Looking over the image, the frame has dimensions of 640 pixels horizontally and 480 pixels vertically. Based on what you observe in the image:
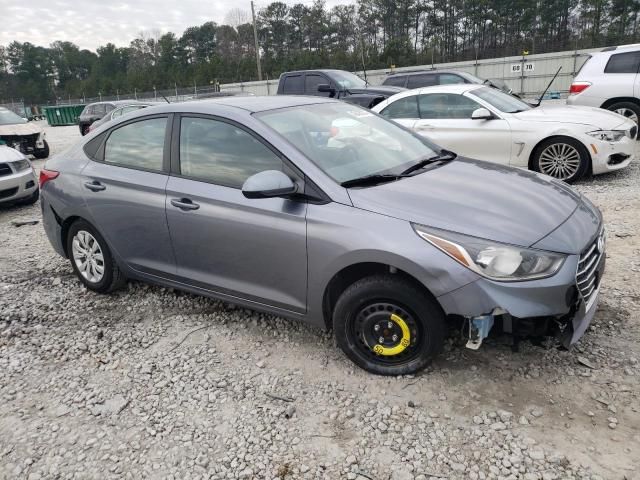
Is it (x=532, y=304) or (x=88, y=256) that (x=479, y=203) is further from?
(x=88, y=256)

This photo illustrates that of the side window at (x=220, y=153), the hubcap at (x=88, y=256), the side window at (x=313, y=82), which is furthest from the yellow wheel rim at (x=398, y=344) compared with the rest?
the side window at (x=313, y=82)

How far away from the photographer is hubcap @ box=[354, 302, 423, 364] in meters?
2.79

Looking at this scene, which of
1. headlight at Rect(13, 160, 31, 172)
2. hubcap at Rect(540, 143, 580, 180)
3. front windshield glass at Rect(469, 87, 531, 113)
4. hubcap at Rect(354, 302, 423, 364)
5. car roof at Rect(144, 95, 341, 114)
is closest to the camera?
hubcap at Rect(354, 302, 423, 364)

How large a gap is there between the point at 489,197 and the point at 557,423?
1.26 m

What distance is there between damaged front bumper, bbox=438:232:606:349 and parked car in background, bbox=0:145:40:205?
24.0 ft

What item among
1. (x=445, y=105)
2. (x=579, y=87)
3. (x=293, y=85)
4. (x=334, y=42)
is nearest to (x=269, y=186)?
(x=445, y=105)

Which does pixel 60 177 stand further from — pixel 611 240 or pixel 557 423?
pixel 611 240

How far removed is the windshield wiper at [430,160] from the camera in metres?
3.33

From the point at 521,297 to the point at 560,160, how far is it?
16.8 ft

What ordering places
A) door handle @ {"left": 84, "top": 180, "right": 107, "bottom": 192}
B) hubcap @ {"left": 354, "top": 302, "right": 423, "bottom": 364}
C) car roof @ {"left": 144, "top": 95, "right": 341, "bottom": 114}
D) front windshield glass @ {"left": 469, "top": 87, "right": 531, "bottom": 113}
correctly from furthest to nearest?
front windshield glass @ {"left": 469, "top": 87, "right": 531, "bottom": 113}, door handle @ {"left": 84, "top": 180, "right": 107, "bottom": 192}, car roof @ {"left": 144, "top": 95, "right": 341, "bottom": 114}, hubcap @ {"left": 354, "top": 302, "right": 423, "bottom": 364}

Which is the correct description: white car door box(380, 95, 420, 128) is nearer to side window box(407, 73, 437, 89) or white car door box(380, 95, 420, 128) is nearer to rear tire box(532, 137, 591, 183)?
rear tire box(532, 137, 591, 183)

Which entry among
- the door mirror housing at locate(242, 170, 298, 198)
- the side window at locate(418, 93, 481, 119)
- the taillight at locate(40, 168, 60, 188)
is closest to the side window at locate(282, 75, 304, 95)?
the side window at locate(418, 93, 481, 119)

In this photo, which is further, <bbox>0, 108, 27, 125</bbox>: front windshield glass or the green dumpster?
the green dumpster

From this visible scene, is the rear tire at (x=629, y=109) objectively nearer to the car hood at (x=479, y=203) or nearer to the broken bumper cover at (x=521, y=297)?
the car hood at (x=479, y=203)
